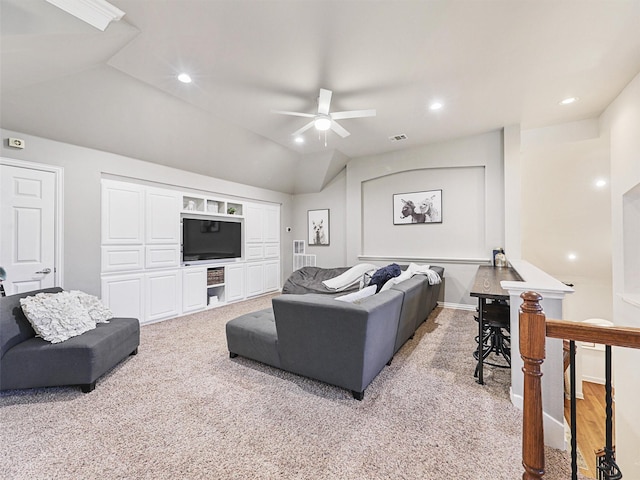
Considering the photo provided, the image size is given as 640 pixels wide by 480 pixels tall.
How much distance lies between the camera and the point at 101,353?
7.60 ft

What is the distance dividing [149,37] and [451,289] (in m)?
5.34

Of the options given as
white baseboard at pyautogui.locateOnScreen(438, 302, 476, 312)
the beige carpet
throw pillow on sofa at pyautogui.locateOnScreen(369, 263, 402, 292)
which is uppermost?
throw pillow on sofa at pyautogui.locateOnScreen(369, 263, 402, 292)

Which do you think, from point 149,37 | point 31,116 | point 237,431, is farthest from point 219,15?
point 237,431

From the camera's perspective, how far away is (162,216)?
170 inches

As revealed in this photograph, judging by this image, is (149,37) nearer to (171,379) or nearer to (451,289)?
(171,379)

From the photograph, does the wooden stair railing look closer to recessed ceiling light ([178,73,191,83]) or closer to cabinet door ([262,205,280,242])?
recessed ceiling light ([178,73,191,83])

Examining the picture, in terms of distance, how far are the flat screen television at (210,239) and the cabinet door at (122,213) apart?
2.40 ft

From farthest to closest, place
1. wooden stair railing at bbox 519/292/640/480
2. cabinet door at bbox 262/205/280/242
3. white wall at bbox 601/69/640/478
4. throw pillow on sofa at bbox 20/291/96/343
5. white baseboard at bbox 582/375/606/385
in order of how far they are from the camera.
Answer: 1. cabinet door at bbox 262/205/280/242
2. white baseboard at bbox 582/375/606/385
3. white wall at bbox 601/69/640/478
4. throw pillow on sofa at bbox 20/291/96/343
5. wooden stair railing at bbox 519/292/640/480

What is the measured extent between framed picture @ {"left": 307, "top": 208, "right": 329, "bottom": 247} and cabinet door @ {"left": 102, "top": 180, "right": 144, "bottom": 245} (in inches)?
144

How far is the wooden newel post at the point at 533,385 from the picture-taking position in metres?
1.12

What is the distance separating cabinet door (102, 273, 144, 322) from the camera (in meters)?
3.70

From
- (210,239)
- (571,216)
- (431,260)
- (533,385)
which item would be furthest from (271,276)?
(571,216)

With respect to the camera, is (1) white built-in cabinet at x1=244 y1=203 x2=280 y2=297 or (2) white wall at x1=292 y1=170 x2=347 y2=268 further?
(2) white wall at x1=292 y1=170 x2=347 y2=268

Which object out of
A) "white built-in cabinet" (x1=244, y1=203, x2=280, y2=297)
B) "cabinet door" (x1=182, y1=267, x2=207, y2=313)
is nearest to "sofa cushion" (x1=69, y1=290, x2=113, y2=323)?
"cabinet door" (x1=182, y1=267, x2=207, y2=313)
